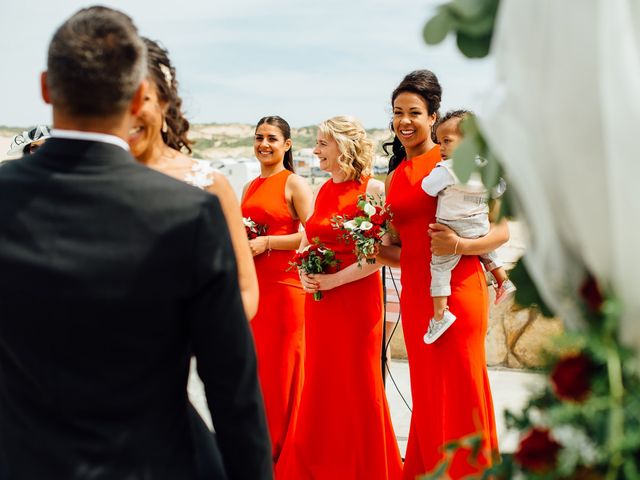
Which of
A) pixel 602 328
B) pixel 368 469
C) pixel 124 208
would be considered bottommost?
pixel 368 469

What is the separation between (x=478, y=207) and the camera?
4832mm

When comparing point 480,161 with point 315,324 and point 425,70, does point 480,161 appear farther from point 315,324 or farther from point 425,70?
point 315,324

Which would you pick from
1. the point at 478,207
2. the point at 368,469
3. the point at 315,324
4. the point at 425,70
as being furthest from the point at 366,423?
the point at 425,70

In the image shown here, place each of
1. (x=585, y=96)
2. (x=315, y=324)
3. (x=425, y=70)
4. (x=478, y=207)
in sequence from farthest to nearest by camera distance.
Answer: (x=315, y=324) < (x=425, y=70) < (x=478, y=207) < (x=585, y=96)

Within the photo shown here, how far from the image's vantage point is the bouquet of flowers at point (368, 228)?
5.11 meters

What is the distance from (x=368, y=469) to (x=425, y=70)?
2.57 metres

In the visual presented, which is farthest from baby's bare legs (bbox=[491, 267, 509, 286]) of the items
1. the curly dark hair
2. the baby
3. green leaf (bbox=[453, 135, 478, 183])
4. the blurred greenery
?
the blurred greenery

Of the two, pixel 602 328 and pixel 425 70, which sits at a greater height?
pixel 425 70

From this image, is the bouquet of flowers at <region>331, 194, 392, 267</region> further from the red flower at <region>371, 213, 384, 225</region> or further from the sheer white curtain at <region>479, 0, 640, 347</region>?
the sheer white curtain at <region>479, 0, 640, 347</region>

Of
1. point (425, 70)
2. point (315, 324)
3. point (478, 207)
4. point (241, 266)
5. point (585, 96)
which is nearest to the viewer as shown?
point (585, 96)

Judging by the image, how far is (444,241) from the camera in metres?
4.69

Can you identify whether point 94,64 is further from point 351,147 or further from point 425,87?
point 351,147

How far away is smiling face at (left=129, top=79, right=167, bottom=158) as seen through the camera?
123 inches

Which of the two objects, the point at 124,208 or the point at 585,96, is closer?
the point at 585,96
